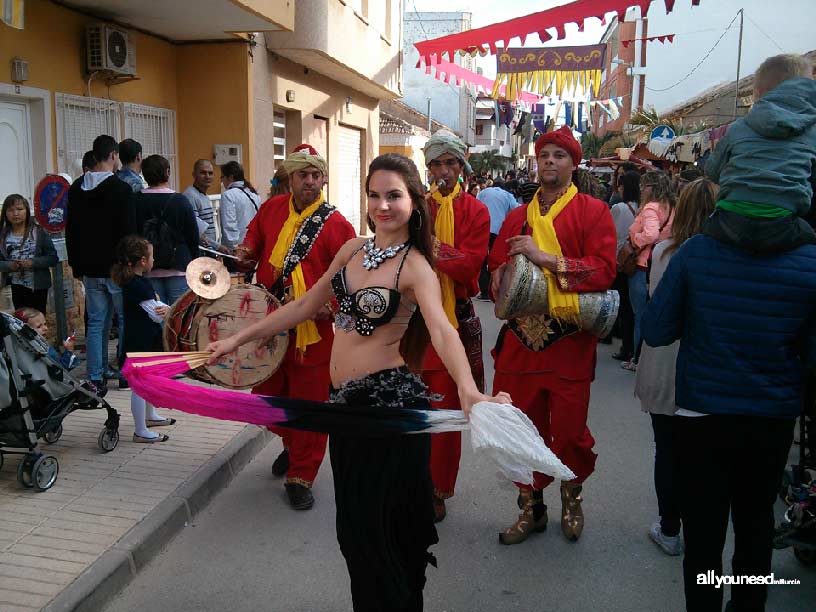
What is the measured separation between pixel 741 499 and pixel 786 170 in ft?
4.23

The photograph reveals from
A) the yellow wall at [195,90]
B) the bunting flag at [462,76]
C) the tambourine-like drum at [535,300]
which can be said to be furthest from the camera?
the bunting flag at [462,76]

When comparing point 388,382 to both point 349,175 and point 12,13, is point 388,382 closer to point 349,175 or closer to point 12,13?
point 12,13

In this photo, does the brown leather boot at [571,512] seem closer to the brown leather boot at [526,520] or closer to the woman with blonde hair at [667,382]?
the brown leather boot at [526,520]

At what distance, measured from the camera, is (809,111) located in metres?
2.80

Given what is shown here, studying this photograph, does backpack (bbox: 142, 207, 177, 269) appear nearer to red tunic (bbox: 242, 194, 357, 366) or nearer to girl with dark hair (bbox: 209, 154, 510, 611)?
red tunic (bbox: 242, 194, 357, 366)

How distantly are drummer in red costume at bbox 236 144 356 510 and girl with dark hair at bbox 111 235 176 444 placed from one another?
2.93 ft

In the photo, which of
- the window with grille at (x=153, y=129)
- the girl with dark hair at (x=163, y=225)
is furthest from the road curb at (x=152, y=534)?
the window with grille at (x=153, y=129)

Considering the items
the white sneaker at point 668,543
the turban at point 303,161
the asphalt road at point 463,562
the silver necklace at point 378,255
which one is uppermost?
the turban at point 303,161

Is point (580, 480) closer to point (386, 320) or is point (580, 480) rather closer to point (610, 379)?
point (386, 320)

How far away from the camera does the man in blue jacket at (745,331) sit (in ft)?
9.00

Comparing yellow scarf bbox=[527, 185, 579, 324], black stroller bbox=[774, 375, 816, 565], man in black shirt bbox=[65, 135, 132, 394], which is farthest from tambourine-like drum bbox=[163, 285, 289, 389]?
black stroller bbox=[774, 375, 816, 565]

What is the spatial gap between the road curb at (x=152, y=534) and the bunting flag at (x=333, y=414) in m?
1.12

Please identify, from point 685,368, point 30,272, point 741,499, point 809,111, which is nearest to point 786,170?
point 809,111

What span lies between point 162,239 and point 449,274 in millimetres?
3055
